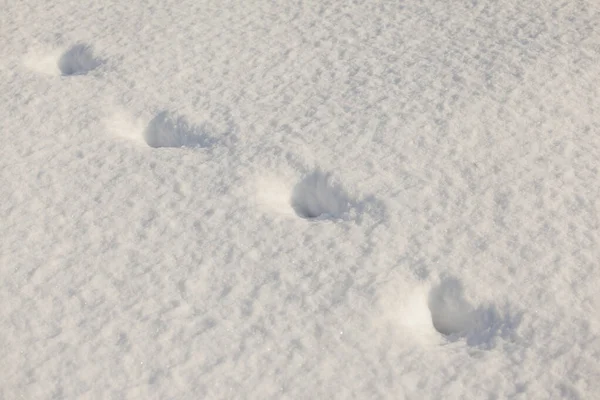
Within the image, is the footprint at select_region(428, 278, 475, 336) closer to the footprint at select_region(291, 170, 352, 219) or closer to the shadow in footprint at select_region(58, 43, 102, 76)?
the footprint at select_region(291, 170, 352, 219)

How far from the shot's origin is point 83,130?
6.82 feet

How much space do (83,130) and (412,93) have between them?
3.59 feet

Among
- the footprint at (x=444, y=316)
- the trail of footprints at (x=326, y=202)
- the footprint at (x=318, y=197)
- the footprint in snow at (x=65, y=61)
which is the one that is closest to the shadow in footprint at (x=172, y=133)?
the trail of footprints at (x=326, y=202)

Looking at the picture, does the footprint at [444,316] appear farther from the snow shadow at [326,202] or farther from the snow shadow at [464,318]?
the snow shadow at [326,202]

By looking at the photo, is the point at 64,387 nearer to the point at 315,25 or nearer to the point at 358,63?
the point at 358,63

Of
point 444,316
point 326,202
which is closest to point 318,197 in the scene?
point 326,202

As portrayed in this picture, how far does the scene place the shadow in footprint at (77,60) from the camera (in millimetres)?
2461

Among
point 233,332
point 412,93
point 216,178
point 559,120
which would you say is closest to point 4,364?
point 233,332

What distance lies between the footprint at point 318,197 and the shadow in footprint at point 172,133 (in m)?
0.37

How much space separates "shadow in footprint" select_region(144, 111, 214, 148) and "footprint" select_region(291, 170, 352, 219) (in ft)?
1.20

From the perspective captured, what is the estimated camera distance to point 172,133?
2.08m

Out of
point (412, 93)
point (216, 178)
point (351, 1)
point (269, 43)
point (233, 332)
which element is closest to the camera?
point (233, 332)

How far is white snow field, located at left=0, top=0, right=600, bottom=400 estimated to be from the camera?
55.4 inches

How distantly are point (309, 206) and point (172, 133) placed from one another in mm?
568
